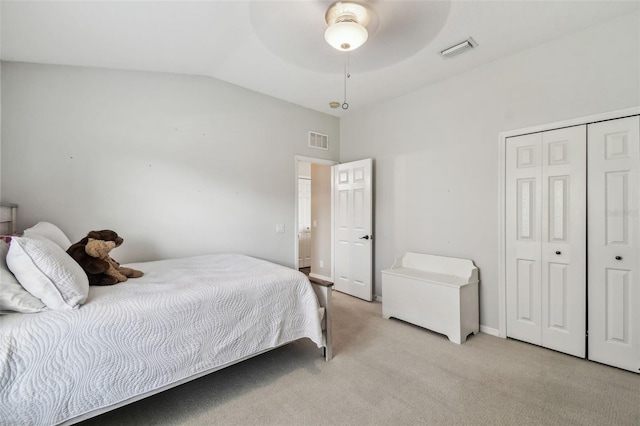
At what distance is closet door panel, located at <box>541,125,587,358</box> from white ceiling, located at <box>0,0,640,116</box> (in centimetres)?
97

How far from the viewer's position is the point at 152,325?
5.26 ft

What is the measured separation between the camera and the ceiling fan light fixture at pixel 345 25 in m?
1.84

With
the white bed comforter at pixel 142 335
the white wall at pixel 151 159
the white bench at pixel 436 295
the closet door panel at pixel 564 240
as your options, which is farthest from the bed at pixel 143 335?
the closet door panel at pixel 564 240

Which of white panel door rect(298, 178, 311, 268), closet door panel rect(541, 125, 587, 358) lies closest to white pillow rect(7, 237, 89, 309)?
closet door panel rect(541, 125, 587, 358)

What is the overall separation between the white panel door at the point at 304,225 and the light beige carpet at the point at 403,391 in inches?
139

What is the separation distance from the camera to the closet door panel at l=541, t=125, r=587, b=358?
2434 mm

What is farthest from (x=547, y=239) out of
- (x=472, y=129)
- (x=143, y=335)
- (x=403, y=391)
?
(x=143, y=335)

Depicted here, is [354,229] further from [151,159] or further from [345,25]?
[345,25]

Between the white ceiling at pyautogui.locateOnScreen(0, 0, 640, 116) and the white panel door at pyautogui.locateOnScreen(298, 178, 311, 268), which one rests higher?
the white ceiling at pyautogui.locateOnScreen(0, 0, 640, 116)

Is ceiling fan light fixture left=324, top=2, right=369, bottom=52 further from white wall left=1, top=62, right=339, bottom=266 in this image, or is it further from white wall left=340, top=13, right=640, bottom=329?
white wall left=1, top=62, right=339, bottom=266

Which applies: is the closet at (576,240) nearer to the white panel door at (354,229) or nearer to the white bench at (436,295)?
the white bench at (436,295)

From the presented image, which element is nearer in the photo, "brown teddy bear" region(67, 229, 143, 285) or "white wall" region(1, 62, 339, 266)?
"brown teddy bear" region(67, 229, 143, 285)

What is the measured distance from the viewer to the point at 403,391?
2.00 meters

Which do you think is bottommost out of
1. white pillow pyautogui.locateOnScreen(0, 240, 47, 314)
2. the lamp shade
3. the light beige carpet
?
the light beige carpet
